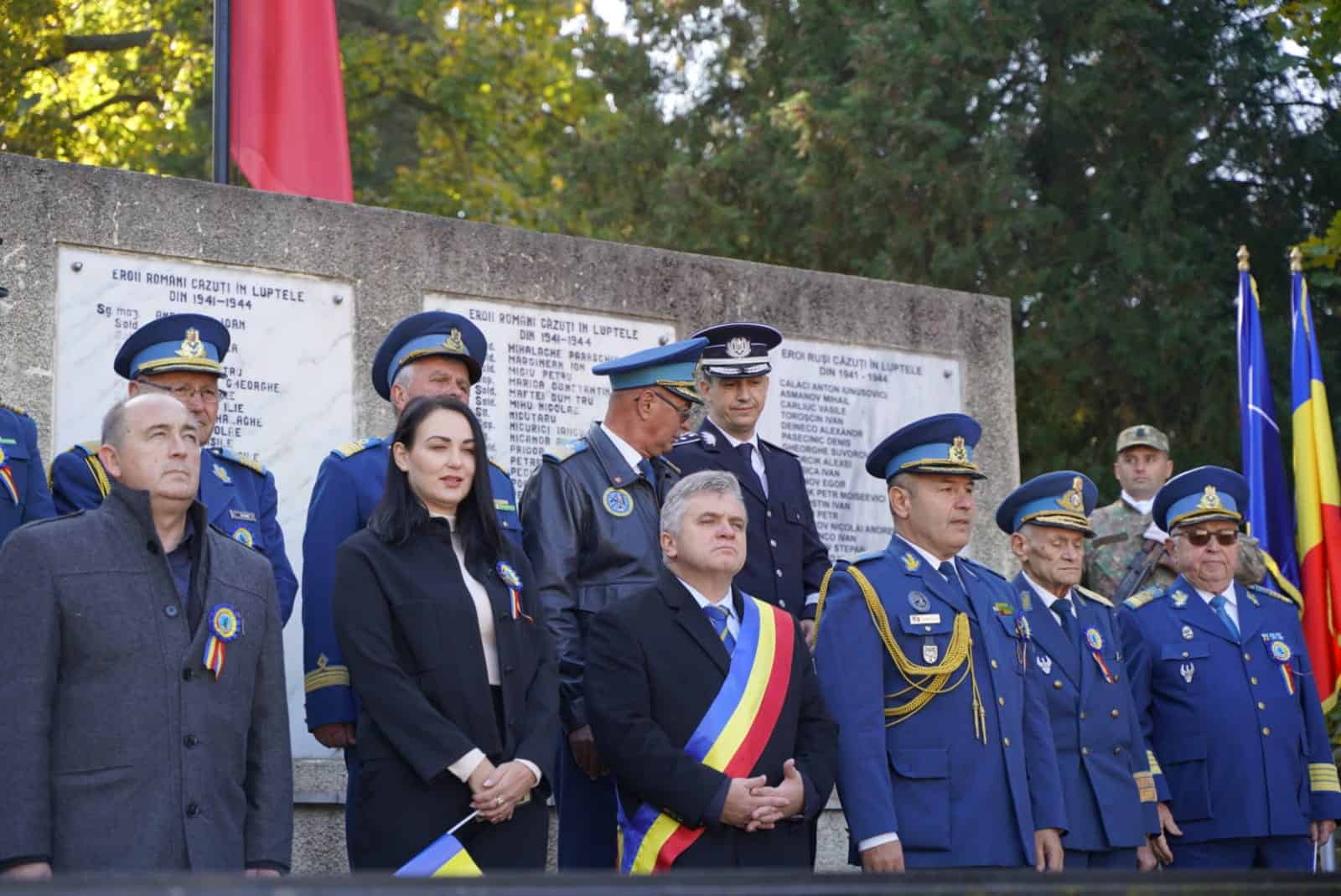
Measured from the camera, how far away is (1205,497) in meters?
6.96

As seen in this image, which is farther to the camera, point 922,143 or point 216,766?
point 922,143

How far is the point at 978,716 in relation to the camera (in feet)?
17.9

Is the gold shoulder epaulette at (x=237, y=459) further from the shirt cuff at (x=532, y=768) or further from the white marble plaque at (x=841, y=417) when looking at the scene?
the white marble plaque at (x=841, y=417)

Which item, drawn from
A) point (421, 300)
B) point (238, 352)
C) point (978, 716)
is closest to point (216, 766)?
point (978, 716)

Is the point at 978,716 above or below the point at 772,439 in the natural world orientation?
below

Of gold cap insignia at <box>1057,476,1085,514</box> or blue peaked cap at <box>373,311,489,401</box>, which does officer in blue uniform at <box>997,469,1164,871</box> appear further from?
blue peaked cap at <box>373,311,489,401</box>

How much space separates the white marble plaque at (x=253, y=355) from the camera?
659 cm

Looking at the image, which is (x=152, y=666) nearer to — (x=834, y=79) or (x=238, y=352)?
(x=238, y=352)

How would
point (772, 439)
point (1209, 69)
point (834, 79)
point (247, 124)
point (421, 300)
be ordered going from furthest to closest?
point (834, 79) < point (1209, 69) < point (247, 124) < point (772, 439) < point (421, 300)

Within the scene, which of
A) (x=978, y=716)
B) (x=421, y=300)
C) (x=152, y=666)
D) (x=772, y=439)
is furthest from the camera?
(x=772, y=439)

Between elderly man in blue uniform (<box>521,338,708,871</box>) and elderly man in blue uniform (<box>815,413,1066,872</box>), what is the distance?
638mm

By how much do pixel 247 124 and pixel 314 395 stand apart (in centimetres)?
241

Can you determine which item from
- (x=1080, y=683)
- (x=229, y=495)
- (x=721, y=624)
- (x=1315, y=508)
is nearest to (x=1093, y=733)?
(x=1080, y=683)

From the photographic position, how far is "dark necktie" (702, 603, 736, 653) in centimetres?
503
